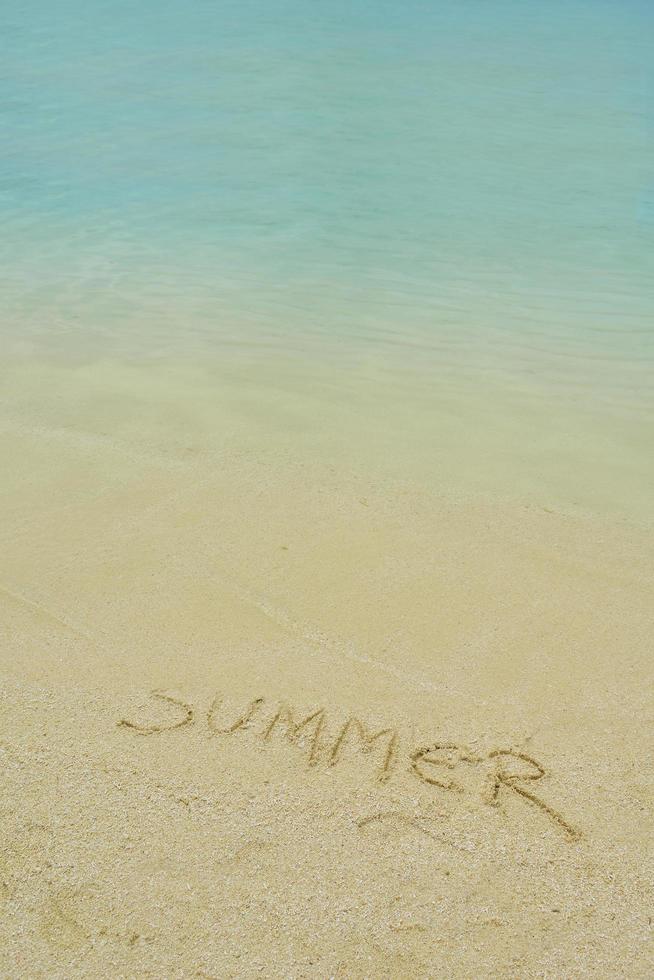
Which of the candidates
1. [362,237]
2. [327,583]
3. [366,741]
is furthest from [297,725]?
[362,237]

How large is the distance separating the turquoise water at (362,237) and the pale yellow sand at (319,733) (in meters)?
0.75

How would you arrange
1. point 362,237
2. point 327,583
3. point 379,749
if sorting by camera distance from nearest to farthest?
point 379,749 < point 327,583 < point 362,237

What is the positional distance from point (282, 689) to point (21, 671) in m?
0.79

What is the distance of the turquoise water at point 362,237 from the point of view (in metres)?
4.60

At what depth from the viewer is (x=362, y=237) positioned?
23.7 feet

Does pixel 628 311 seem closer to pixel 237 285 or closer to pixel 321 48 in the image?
pixel 237 285

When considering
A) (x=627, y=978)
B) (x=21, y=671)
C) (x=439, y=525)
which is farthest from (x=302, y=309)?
(x=627, y=978)

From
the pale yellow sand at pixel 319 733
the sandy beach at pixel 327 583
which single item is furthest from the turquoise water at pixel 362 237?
the pale yellow sand at pixel 319 733

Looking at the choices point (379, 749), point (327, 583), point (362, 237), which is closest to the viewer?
point (379, 749)

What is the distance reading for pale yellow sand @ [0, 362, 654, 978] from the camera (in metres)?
1.92

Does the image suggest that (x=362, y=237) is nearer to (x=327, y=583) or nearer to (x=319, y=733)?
(x=327, y=583)

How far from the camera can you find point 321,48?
14.4m

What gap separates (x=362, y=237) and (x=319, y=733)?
18.3 ft

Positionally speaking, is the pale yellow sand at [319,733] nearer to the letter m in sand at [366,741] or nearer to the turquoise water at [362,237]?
the letter m in sand at [366,741]
